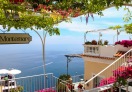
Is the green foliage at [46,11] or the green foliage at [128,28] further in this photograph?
the green foliage at [128,28]

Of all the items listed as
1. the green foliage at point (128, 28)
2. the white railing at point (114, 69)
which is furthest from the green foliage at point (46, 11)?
the green foliage at point (128, 28)

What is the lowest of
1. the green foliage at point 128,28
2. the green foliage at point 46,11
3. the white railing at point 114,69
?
the white railing at point 114,69

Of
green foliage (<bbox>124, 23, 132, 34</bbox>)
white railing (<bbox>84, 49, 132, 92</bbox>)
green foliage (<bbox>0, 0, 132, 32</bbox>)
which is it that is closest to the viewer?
green foliage (<bbox>0, 0, 132, 32</bbox>)

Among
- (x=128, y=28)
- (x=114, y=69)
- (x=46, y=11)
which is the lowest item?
(x=114, y=69)

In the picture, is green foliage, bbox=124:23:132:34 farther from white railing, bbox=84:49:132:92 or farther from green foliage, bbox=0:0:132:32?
green foliage, bbox=0:0:132:32

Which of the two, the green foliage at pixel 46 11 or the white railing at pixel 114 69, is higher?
the green foliage at pixel 46 11

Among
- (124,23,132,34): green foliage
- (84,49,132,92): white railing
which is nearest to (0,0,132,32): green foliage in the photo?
(84,49,132,92): white railing

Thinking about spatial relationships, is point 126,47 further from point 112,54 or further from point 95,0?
point 95,0

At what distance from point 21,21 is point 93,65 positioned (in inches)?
245

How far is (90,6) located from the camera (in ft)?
18.9

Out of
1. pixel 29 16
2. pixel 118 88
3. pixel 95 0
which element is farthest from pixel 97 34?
pixel 95 0

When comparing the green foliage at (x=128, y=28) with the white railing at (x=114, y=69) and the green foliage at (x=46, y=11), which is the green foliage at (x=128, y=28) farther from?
the green foliage at (x=46, y=11)

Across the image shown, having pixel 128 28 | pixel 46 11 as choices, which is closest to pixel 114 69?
pixel 128 28

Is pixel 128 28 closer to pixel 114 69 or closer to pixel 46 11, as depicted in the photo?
pixel 114 69
